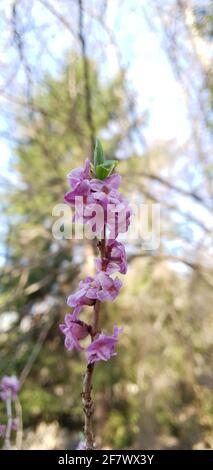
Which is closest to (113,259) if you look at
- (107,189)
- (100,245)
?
(100,245)

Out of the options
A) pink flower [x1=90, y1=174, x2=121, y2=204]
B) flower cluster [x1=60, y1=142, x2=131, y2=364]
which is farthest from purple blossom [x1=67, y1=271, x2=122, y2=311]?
pink flower [x1=90, y1=174, x2=121, y2=204]

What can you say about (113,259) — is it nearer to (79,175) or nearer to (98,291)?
(98,291)

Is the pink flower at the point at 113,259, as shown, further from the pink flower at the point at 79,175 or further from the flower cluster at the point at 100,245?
the pink flower at the point at 79,175

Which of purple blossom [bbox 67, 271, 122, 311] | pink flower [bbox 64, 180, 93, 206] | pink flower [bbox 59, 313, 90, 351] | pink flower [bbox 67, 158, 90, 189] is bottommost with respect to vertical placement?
pink flower [bbox 59, 313, 90, 351]

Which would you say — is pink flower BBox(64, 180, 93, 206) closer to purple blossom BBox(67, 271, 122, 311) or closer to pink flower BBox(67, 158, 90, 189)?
pink flower BBox(67, 158, 90, 189)

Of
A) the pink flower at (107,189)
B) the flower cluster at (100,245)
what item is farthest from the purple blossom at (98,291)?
the pink flower at (107,189)

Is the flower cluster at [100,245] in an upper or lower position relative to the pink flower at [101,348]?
upper

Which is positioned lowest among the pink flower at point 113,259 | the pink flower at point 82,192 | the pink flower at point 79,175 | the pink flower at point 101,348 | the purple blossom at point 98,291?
the pink flower at point 101,348
